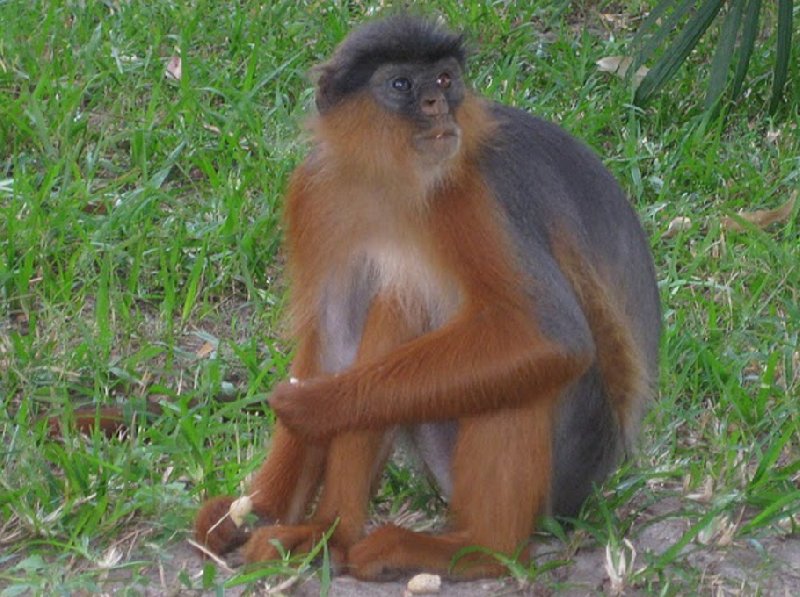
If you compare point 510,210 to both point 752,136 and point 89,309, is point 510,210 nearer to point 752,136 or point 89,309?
point 89,309

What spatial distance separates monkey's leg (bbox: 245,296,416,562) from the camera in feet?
14.6

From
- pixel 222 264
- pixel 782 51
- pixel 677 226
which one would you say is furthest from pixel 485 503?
pixel 782 51

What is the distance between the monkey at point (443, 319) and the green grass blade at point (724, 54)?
2381mm

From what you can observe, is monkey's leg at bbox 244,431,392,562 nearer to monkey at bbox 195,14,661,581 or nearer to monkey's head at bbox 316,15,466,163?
monkey at bbox 195,14,661,581

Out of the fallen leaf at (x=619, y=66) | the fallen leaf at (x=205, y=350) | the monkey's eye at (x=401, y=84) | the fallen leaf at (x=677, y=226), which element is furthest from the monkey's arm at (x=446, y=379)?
the fallen leaf at (x=619, y=66)

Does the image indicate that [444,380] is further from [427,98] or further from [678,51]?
[678,51]

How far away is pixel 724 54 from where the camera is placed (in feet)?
23.3

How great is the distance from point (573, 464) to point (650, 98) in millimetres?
2995

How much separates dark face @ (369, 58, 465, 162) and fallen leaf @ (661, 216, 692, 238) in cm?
221

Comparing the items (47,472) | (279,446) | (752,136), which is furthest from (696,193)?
(47,472)

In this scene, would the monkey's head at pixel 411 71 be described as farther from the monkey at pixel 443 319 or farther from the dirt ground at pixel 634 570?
the dirt ground at pixel 634 570

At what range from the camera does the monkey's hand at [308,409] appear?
4.38 m

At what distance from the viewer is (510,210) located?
449 cm

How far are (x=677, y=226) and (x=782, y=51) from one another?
110cm
